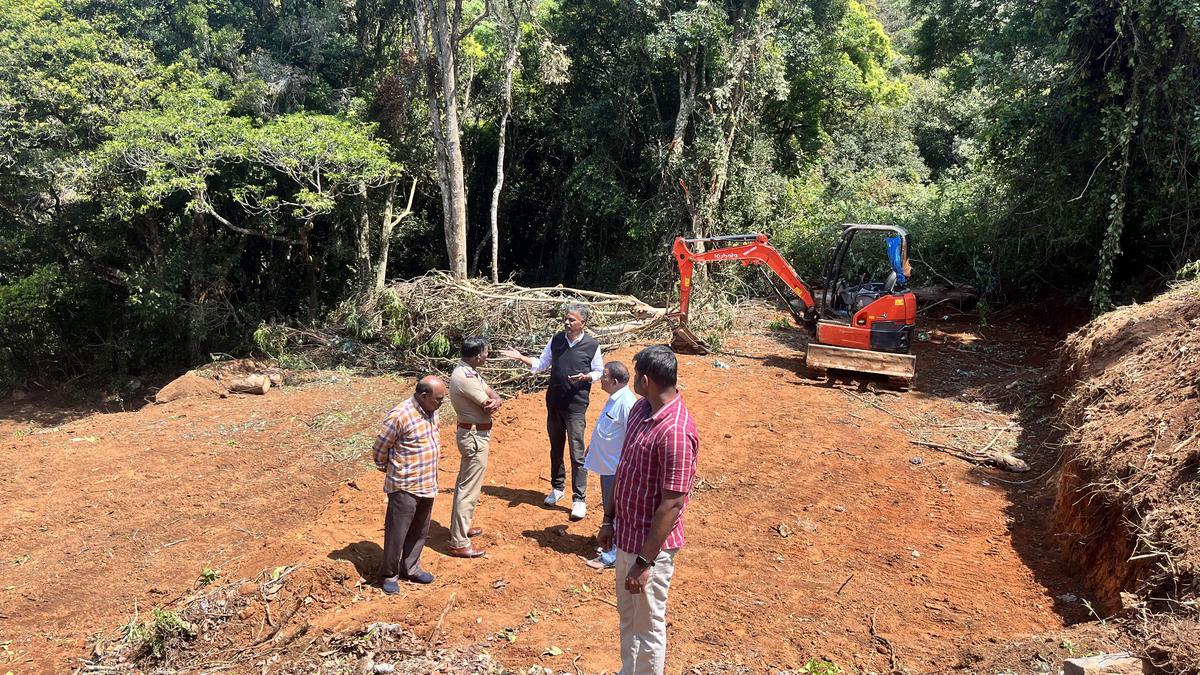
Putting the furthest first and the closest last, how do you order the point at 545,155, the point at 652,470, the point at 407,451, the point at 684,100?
the point at 545,155
the point at 684,100
the point at 407,451
the point at 652,470

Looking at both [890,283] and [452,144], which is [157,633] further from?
[452,144]

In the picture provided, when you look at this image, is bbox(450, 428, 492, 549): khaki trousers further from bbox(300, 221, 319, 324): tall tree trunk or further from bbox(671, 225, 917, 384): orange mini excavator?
bbox(300, 221, 319, 324): tall tree trunk

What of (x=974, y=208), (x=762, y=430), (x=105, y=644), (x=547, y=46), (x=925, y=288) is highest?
(x=547, y=46)

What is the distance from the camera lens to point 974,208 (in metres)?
14.0

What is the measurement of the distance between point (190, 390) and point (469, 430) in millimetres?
8354

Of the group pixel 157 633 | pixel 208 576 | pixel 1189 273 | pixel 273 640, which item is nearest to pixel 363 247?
A: pixel 208 576

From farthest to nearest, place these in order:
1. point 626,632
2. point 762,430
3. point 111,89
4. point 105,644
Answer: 1. point 111,89
2. point 762,430
3. point 105,644
4. point 626,632

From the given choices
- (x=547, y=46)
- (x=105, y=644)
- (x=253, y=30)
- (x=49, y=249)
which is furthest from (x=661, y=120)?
(x=105, y=644)

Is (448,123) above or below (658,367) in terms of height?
above

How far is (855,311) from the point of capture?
9711 millimetres

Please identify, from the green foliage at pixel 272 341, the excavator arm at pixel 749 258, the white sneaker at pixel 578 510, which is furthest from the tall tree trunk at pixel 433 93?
the white sneaker at pixel 578 510

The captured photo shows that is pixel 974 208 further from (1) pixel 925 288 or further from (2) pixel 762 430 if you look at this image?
(2) pixel 762 430

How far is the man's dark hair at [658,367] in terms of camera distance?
3344 millimetres

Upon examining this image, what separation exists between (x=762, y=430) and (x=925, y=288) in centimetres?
743
